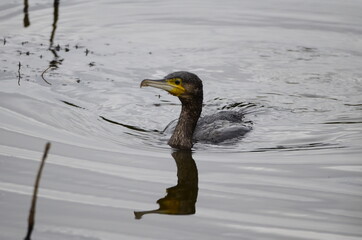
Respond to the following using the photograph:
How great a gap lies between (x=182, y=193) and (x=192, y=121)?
7.94 ft

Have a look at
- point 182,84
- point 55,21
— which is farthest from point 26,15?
point 182,84

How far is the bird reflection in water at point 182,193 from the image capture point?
281 inches

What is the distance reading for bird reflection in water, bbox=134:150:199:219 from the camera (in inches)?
281

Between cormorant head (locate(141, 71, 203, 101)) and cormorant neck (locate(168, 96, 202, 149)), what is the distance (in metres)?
0.15

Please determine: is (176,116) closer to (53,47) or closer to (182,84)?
(182,84)

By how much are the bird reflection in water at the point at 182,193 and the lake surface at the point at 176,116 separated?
27 mm

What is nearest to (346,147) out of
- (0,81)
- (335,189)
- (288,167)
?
(288,167)

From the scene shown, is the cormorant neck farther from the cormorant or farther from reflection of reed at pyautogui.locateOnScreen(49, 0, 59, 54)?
reflection of reed at pyautogui.locateOnScreen(49, 0, 59, 54)

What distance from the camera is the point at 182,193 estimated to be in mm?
7809

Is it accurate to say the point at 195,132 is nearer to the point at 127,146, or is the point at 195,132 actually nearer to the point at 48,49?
the point at 127,146

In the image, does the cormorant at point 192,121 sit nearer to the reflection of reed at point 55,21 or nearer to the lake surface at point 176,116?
the lake surface at point 176,116

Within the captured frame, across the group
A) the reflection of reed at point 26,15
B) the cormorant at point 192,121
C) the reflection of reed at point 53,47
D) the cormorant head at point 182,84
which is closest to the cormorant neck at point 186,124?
the cormorant at point 192,121

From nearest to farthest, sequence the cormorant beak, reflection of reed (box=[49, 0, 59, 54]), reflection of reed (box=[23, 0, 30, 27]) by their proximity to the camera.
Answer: the cormorant beak → reflection of reed (box=[49, 0, 59, 54]) → reflection of reed (box=[23, 0, 30, 27])

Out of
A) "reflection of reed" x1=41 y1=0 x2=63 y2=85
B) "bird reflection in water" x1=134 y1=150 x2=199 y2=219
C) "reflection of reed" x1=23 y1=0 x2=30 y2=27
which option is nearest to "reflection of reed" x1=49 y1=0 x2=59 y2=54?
"reflection of reed" x1=41 y1=0 x2=63 y2=85
